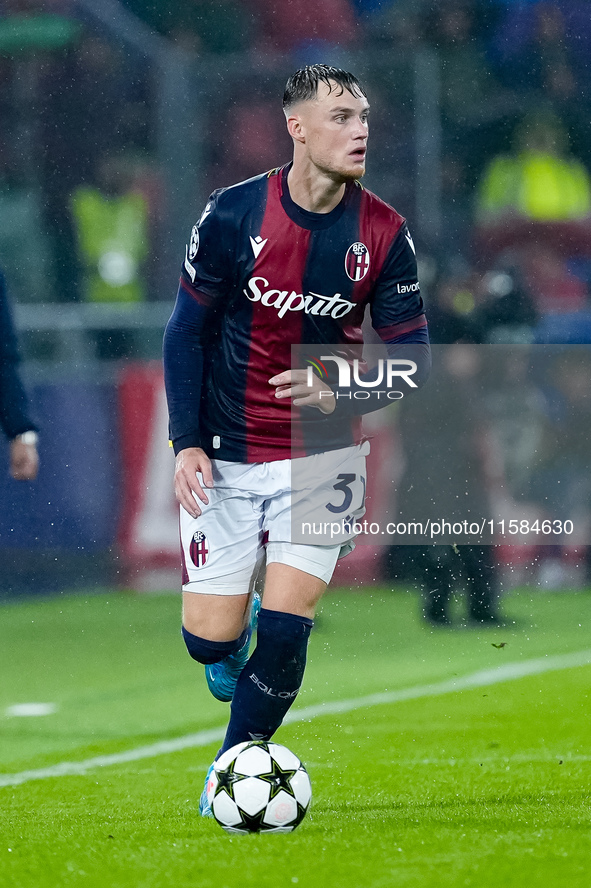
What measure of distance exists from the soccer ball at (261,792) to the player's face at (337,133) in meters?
1.44

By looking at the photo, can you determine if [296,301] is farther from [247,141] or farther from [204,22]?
[204,22]

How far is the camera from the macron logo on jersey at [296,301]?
346cm

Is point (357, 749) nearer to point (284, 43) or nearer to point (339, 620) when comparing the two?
point (339, 620)

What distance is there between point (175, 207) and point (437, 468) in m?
2.09

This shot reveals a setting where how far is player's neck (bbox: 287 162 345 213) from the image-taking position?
11.3ft

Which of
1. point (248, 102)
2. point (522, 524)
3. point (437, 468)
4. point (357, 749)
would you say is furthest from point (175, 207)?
point (357, 749)

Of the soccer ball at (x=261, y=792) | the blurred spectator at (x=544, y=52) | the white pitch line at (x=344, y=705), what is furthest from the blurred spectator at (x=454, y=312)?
the soccer ball at (x=261, y=792)

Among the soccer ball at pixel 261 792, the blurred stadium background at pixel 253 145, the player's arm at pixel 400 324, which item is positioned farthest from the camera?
the blurred stadium background at pixel 253 145

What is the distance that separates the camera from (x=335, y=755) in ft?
14.1

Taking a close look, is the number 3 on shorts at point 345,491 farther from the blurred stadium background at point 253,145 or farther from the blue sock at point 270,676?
the blurred stadium background at point 253,145

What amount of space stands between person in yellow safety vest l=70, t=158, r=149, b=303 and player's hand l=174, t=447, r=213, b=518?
420 centimetres

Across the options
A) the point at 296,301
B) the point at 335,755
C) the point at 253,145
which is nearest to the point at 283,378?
the point at 296,301

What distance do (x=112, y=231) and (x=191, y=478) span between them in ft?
14.8

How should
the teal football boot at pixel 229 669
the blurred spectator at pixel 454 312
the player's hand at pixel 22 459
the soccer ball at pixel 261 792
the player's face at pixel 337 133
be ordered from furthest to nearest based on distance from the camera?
1. the blurred spectator at pixel 454 312
2. the player's hand at pixel 22 459
3. the teal football boot at pixel 229 669
4. the player's face at pixel 337 133
5. the soccer ball at pixel 261 792
